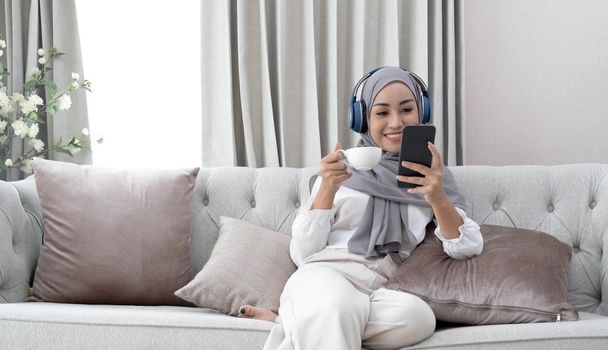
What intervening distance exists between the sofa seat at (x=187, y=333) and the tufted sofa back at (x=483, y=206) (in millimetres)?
412

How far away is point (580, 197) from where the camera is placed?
7.45 ft

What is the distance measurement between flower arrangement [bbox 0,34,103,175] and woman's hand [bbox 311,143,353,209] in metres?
1.12

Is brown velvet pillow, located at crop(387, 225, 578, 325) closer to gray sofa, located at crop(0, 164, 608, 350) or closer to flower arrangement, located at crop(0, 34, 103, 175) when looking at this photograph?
gray sofa, located at crop(0, 164, 608, 350)

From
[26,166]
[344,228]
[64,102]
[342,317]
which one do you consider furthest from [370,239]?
[26,166]

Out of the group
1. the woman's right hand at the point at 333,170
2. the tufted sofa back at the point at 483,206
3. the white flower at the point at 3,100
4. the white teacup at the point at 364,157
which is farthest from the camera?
the white flower at the point at 3,100

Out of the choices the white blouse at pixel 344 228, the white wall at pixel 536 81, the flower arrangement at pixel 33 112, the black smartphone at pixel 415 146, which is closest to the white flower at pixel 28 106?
the flower arrangement at pixel 33 112

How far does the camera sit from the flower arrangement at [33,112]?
8.34ft

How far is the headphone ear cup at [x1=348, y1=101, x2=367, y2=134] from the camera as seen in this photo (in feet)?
7.09

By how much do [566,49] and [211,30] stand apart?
1557 mm

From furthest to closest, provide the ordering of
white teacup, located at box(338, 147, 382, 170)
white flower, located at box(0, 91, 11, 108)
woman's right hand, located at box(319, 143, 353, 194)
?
white flower, located at box(0, 91, 11, 108) < woman's right hand, located at box(319, 143, 353, 194) < white teacup, located at box(338, 147, 382, 170)

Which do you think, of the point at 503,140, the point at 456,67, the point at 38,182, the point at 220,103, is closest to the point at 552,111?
the point at 503,140

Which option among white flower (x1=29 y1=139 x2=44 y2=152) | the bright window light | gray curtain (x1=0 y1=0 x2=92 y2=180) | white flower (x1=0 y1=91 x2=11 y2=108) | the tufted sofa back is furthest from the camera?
the bright window light

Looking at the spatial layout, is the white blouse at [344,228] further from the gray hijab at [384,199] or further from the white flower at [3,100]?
the white flower at [3,100]

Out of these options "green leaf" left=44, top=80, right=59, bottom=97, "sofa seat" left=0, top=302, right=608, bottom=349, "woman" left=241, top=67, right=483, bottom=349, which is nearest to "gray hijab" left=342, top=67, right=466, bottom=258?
"woman" left=241, top=67, right=483, bottom=349
